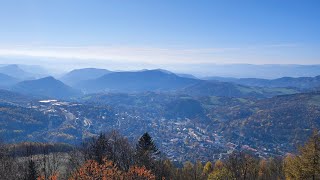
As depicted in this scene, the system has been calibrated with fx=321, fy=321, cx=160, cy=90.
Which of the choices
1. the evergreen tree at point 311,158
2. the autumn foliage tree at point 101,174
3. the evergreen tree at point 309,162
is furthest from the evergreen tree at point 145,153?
the evergreen tree at point 311,158

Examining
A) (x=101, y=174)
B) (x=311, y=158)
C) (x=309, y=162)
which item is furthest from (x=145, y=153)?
(x=311, y=158)

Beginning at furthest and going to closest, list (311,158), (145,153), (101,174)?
(145,153) → (311,158) → (101,174)

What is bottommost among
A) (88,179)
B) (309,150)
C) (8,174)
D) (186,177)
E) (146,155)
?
(186,177)

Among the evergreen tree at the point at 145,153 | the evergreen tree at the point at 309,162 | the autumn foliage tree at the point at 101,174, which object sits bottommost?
the evergreen tree at the point at 145,153

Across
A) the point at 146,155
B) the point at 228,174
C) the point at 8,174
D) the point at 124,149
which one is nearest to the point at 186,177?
the point at 228,174

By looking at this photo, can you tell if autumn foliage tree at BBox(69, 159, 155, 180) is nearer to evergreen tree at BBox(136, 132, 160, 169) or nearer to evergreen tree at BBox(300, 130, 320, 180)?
evergreen tree at BBox(136, 132, 160, 169)

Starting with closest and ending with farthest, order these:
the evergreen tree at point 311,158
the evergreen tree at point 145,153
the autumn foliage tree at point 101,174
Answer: the autumn foliage tree at point 101,174 → the evergreen tree at point 311,158 → the evergreen tree at point 145,153

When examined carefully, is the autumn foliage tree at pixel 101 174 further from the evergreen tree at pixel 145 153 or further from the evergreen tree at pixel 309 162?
the evergreen tree at pixel 309 162

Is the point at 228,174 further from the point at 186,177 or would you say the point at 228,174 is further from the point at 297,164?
the point at 297,164

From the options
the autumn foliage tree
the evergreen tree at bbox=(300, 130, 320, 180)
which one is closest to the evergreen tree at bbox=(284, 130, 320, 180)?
the evergreen tree at bbox=(300, 130, 320, 180)

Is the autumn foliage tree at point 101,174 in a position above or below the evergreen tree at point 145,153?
above

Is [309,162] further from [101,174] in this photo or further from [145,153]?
[145,153]
